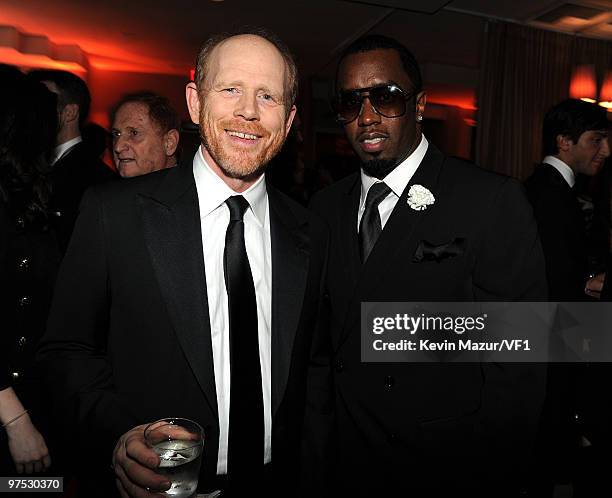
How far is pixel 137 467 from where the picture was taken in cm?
111

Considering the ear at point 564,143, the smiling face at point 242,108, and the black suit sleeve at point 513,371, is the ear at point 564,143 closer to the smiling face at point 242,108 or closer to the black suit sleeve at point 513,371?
the black suit sleeve at point 513,371

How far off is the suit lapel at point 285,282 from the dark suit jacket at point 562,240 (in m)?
1.99

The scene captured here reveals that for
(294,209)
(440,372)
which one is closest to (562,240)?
(440,372)

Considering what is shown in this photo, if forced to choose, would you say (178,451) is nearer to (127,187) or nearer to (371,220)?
(127,187)

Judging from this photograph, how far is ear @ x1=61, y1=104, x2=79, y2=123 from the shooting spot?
323 cm

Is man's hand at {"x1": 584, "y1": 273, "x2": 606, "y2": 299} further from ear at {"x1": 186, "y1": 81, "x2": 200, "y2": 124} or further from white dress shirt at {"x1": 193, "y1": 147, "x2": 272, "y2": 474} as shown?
ear at {"x1": 186, "y1": 81, "x2": 200, "y2": 124}

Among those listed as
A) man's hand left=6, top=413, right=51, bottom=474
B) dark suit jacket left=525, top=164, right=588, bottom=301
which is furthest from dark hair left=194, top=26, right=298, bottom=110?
dark suit jacket left=525, top=164, right=588, bottom=301

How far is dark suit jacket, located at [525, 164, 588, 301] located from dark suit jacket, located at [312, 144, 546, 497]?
1.43 meters

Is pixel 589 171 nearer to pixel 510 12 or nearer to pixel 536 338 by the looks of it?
pixel 536 338

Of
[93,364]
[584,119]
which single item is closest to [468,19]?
[584,119]

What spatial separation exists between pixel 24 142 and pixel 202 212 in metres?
1.03

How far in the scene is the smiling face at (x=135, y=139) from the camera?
3.16 m

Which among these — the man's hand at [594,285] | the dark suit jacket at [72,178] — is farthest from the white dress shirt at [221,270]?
the man's hand at [594,285]

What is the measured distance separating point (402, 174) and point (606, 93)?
6.38m
